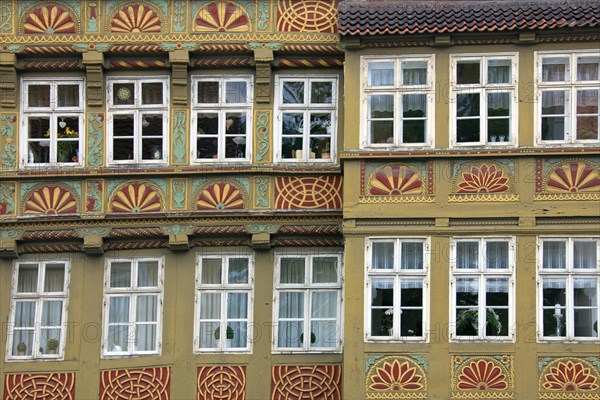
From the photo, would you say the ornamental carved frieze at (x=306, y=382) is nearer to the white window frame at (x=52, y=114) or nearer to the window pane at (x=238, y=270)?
the window pane at (x=238, y=270)

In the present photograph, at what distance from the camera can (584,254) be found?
2450cm

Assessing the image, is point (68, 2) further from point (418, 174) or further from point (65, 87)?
point (418, 174)

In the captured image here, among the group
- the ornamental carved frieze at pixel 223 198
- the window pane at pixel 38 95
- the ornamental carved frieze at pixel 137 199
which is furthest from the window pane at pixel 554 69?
the window pane at pixel 38 95

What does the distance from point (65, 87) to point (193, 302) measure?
3.96 m

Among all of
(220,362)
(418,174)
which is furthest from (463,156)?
(220,362)

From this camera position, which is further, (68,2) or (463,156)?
(68,2)

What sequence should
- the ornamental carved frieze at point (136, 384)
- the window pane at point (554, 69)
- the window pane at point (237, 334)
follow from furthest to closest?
the window pane at point (237, 334), the ornamental carved frieze at point (136, 384), the window pane at point (554, 69)

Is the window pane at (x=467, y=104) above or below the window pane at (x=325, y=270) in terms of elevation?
above

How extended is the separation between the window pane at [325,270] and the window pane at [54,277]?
3887mm

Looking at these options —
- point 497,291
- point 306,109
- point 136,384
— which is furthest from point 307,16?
point 136,384

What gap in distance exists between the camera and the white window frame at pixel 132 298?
84.1 feet

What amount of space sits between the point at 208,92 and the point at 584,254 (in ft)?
20.8

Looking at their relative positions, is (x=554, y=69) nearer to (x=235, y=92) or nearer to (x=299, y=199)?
(x=299, y=199)

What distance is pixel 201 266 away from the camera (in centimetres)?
2586
